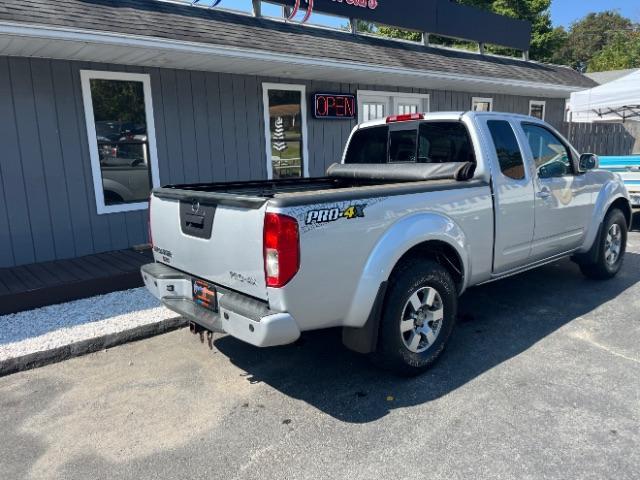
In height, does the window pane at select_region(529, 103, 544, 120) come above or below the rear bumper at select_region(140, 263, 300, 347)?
above

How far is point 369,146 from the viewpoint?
16.4ft

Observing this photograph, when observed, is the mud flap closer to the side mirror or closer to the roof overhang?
the side mirror

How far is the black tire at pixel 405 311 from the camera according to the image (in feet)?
11.0

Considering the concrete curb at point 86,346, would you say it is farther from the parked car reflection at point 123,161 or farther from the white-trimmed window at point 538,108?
the white-trimmed window at point 538,108

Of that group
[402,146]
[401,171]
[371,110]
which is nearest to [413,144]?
[402,146]

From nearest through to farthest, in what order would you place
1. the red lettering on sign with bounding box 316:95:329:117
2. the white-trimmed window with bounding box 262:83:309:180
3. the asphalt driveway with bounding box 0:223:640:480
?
1. the asphalt driveway with bounding box 0:223:640:480
2. the white-trimmed window with bounding box 262:83:309:180
3. the red lettering on sign with bounding box 316:95:329:117

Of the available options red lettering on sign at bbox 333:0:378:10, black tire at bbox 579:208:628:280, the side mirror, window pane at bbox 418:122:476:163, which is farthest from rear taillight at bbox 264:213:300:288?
red lettering on sign at bbox 333:0:378:10

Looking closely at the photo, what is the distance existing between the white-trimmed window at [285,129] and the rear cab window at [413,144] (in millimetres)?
3769

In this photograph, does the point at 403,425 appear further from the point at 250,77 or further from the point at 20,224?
the point at 250,77

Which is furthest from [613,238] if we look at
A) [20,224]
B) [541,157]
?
[20,224]

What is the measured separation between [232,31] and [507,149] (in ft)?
15.2

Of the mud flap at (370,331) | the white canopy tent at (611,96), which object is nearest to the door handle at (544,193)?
the mud flap at (370,331)

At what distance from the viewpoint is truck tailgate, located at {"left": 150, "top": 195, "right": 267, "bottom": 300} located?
2.89m

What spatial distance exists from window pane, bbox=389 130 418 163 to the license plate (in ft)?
7.66
